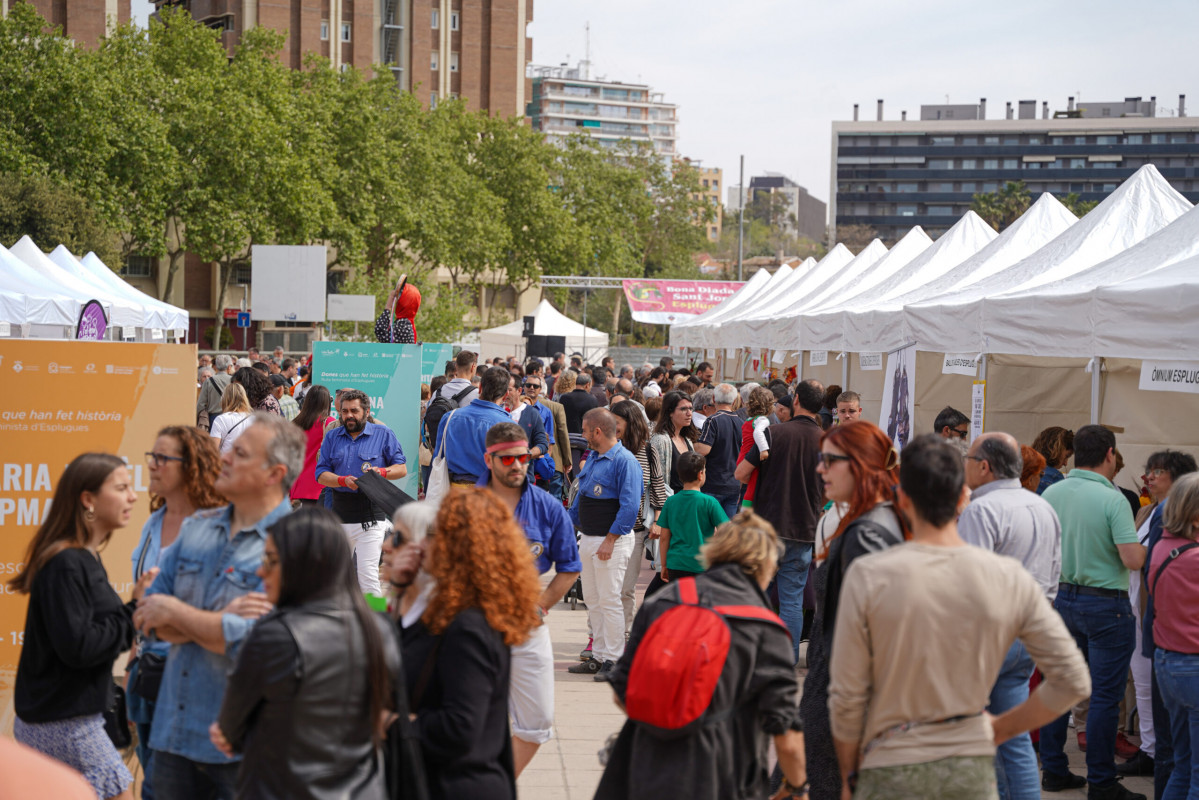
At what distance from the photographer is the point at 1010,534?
4789mm

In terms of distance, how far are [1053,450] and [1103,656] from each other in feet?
4.90

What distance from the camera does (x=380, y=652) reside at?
9.24ft

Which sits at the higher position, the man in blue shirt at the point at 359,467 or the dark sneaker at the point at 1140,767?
the man in blue shirt at the point at 359,467

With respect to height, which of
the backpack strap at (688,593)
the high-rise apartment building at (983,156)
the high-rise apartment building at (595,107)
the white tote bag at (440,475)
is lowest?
the white tote bag at (440,475)

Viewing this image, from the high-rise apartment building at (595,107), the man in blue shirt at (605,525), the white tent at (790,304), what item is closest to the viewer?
the man in blue shirt at (605,525)

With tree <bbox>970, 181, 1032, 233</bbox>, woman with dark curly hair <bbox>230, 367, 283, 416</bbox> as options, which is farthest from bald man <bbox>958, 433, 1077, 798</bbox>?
tree <bbox>970, 181, 1032, 233</bbox>

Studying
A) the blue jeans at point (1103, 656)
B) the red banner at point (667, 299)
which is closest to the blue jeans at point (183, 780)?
the blue jeans at point (1103, 656)

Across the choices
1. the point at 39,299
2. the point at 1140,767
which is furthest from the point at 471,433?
the point at 39,299

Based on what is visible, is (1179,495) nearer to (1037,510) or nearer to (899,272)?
(1037,510)

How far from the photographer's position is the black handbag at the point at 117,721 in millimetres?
3715

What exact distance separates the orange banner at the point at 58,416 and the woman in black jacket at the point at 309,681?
3.35m

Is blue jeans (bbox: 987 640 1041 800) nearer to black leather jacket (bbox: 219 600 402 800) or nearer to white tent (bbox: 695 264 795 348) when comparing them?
black leather jacket (bbox: 219 600 402 800)

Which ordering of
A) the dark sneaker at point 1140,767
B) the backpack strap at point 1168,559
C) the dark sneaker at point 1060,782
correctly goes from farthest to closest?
the dark sneaker at point 1140,767 → the dark sneaker at point 1060,782 → the backpack strap at point 1168,559

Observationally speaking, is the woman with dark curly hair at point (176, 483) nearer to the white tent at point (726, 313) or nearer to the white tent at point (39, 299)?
the white tent at point (39, 299)
